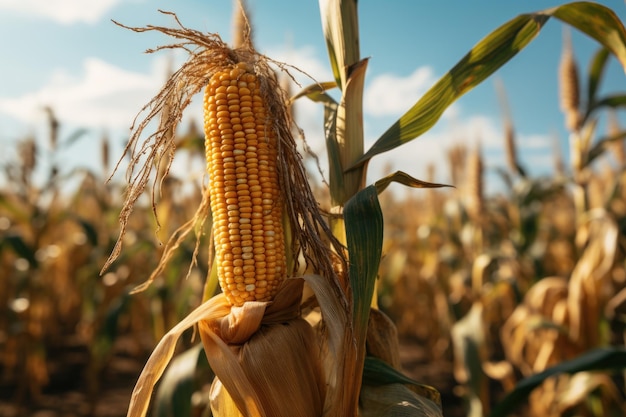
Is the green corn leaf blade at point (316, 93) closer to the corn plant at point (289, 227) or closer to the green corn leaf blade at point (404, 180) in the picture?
the corn plant at point (289, 227)

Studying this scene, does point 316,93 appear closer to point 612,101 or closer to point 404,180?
point 404,180

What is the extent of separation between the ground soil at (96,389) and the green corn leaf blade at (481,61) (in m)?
4.19

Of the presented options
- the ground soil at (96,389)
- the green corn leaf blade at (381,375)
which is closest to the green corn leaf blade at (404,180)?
the green corn leaf blade at (381,375)

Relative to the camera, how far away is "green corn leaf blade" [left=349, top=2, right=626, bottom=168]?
137cm

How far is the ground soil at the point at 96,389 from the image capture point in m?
4.59

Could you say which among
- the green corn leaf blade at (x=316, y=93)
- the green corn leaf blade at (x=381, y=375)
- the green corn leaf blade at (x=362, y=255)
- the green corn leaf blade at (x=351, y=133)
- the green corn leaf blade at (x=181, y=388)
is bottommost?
the green corn leaf blade at (x=181, y=388)

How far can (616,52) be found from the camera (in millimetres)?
1449

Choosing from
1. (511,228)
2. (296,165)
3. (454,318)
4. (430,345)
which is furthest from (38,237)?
(511,228)

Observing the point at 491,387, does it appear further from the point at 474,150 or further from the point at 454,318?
the point at 474,150

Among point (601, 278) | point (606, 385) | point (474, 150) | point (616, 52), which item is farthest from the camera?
point (474, 150)

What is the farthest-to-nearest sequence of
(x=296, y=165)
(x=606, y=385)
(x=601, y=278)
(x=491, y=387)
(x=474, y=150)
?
(x=491, y=387) → (x=474, y=150) → (x=601, y=278) → (x=606, y=385) → (x=296, y=165)

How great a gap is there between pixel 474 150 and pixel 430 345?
9.72 ft

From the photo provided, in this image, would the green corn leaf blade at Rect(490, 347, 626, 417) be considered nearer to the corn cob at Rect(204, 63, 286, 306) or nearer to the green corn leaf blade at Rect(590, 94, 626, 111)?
the corn cob at Rect(204, 63, 286, 306)

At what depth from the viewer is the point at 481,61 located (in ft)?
4.48
